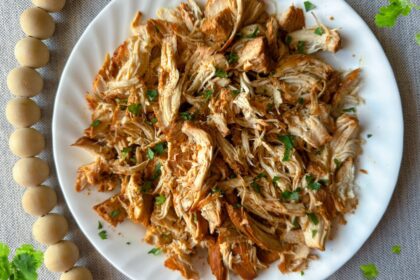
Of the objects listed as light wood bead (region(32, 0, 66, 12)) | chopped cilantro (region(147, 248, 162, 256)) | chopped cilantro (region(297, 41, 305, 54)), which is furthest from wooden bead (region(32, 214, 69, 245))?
chopped cilantro (region(297, 41, 305, 54))

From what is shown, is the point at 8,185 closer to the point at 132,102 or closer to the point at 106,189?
the point at 106,189

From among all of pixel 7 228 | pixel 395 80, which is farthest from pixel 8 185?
pixel 395 80

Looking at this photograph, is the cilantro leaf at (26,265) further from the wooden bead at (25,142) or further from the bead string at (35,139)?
the wooden bead at (25,142)

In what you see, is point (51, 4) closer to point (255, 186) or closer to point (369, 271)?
point (255, 186)

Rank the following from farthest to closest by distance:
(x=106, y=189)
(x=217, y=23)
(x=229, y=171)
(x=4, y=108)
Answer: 1. (x=4, y=108)
2. (x=106, y=189)
3. (x=229, y=171)
4. (x=217, y=23)

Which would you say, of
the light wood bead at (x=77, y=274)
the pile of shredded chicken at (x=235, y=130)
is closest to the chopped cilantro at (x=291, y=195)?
the pile of shredded chicken at (x=235, y=130)

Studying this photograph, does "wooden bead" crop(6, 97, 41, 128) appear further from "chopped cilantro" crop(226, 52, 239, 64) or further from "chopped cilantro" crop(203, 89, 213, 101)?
"chopped cilantro" crop(226, 52, 239, 64)
